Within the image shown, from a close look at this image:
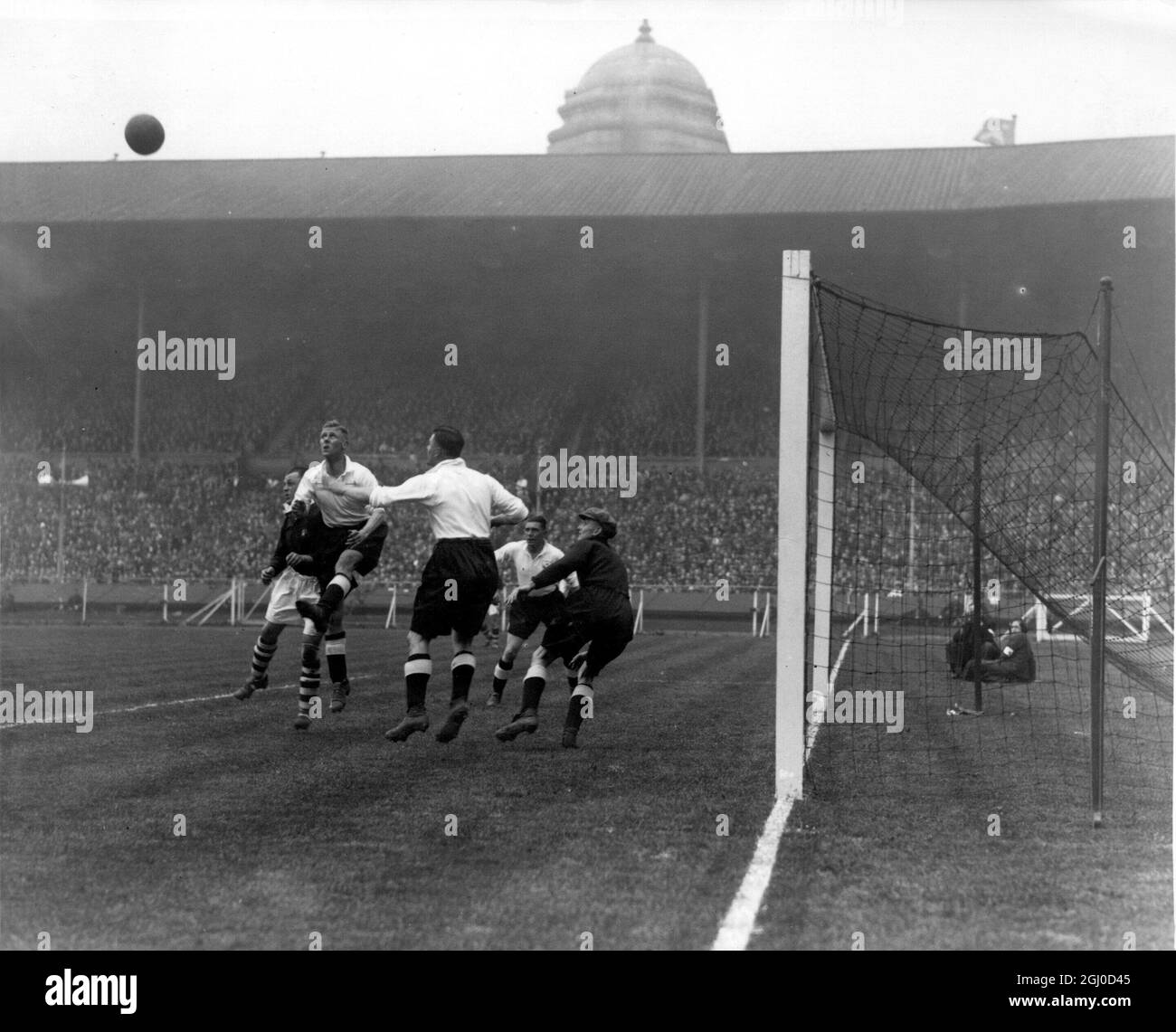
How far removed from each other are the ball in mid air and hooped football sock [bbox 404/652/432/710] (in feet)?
38.2

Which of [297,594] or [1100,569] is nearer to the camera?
[1100,569]

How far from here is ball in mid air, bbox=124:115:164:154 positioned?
18.0 meters

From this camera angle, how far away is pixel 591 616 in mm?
8969

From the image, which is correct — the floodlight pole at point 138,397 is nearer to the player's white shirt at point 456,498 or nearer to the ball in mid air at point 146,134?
the ball in mid air at point 146,134

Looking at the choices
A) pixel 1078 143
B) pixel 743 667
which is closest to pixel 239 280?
pixel 1078 143

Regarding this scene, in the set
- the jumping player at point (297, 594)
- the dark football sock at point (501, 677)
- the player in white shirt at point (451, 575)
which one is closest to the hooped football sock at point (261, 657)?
the jumping player at point (297, 594)

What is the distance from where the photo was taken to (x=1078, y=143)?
32.3m

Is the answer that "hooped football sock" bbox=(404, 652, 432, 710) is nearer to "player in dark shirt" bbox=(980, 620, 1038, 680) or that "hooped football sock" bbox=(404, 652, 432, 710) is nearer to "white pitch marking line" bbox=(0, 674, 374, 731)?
"white pitch marking line" bbox=(0, 674, 374, 731)

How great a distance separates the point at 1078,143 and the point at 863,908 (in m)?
31.1

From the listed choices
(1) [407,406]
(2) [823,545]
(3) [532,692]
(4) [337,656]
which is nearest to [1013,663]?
(2) [823,545]

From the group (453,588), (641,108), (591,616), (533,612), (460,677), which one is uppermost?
(641,108)

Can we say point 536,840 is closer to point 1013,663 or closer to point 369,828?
point 369,828

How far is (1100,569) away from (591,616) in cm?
337

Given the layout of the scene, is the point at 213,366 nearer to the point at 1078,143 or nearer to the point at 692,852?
the point at 1078,143
